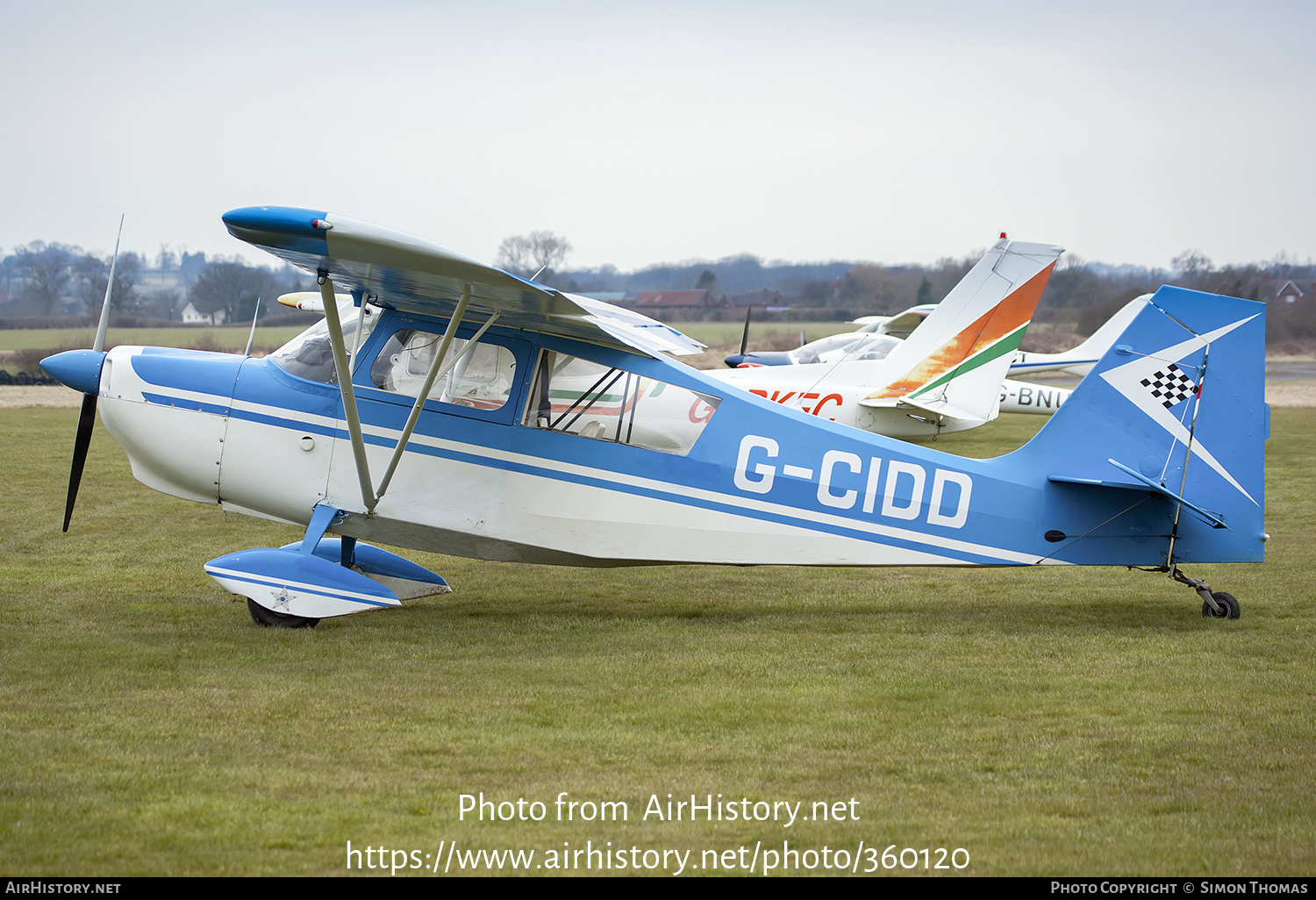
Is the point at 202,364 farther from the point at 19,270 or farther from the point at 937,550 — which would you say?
→ the point at 19,270

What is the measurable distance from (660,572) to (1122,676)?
14.5ft

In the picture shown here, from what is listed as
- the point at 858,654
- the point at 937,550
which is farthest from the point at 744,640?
the point at 937,550

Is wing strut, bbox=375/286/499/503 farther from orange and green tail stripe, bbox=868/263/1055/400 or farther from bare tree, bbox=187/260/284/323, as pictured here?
bare tree, bbox=187/260/284/323

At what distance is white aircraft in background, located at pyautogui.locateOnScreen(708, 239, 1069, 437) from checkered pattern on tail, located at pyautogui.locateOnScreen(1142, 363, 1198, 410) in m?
6.82

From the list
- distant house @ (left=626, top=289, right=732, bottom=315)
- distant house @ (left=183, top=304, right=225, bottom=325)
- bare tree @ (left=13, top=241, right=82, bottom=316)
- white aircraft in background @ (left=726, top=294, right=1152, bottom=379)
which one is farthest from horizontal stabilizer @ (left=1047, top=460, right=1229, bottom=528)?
bare tree @ (left=13, top=241, right=82, bottom=316)

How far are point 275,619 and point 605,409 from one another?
2.60 metres

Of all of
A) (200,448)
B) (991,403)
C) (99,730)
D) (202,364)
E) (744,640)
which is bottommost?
(99,730)

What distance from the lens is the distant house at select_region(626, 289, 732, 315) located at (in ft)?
228

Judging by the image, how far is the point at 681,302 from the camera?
70.6 metres

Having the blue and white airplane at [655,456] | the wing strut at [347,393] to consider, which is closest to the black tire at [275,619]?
the blue and white airplane at [655,456]

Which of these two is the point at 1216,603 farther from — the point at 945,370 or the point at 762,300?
the point at 762,300

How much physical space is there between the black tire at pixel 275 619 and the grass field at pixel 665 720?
16cm

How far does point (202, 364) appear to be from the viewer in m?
7.18

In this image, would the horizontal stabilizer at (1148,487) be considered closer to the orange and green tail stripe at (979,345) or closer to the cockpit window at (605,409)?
the cockpit window at (605,409)
